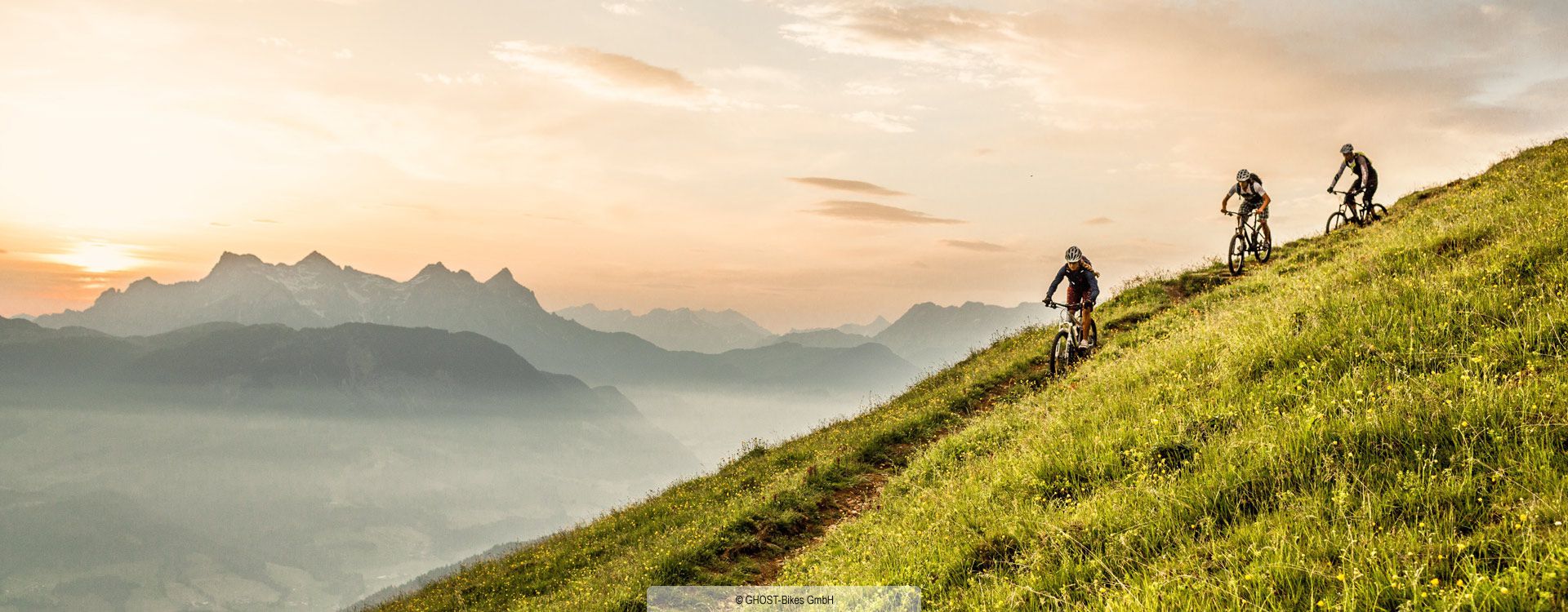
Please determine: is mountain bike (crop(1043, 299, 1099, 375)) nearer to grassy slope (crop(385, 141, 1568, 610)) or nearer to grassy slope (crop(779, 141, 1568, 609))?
grassy slope (crop(385, 141, 1568, 610))

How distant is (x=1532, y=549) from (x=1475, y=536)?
12.9 inches

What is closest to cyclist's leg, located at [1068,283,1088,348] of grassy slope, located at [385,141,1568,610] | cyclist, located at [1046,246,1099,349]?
cyclist, located at [1046,246,1099,349]

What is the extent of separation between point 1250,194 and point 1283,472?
2118cm

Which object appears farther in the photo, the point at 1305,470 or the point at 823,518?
the point at 823,518

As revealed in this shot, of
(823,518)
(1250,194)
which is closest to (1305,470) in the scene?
(823,518)

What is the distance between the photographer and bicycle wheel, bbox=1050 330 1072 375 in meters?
18.0

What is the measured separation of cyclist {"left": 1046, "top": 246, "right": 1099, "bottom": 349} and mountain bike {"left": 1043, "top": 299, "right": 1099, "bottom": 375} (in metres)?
0.08

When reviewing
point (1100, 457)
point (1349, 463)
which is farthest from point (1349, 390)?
point (1100, 457)

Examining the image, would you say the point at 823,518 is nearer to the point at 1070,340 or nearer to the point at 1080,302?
the point at 1070,340

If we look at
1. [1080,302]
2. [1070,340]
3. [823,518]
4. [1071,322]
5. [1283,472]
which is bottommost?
[823,518]

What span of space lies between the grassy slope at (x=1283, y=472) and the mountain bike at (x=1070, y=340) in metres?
2.96

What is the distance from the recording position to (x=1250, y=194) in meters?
23.2

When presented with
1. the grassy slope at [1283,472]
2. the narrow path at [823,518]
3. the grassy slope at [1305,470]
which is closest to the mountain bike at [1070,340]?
the narrow path at [823,518]

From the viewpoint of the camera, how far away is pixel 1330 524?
520cm
